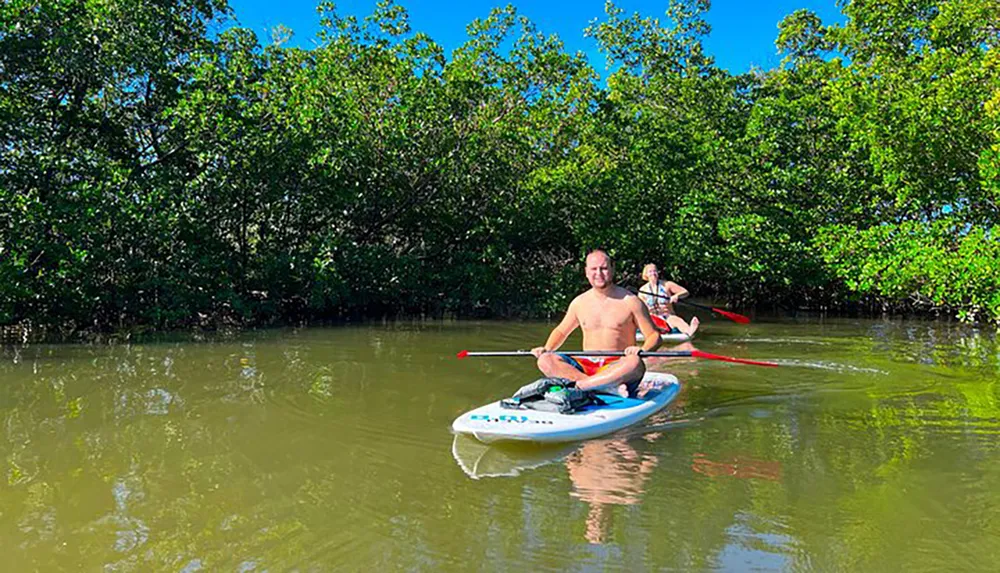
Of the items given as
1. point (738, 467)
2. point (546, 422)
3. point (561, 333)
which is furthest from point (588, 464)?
point (561, 333)

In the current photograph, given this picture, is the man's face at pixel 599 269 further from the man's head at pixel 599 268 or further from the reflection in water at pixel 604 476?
the reflection in water at pixel 604 476

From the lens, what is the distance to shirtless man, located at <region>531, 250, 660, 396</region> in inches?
243

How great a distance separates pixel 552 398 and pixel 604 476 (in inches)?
40.1

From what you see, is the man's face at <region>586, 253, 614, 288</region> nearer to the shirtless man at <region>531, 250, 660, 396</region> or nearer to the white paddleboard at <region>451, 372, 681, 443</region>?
the shirtless man at <region>531, 250, 660, 396</region>

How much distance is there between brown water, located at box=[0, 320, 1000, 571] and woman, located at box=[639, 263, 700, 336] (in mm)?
2305

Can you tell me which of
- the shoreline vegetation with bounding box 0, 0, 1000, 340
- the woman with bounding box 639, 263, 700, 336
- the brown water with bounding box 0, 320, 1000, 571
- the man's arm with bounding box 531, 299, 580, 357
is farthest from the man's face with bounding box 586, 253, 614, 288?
the shoreline vegetation with bounding box 0, 0, 1000, 340

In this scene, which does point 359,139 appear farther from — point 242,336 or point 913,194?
point 913,194

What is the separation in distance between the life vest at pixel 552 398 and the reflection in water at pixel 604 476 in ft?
1.09

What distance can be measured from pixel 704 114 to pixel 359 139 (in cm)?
818

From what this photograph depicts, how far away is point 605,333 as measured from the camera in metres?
6.52

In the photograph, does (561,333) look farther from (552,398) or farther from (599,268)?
(552,398)

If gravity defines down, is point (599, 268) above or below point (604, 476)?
above

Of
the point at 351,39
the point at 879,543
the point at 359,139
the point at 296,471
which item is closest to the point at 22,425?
the point at 296,471

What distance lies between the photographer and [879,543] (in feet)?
11.8
